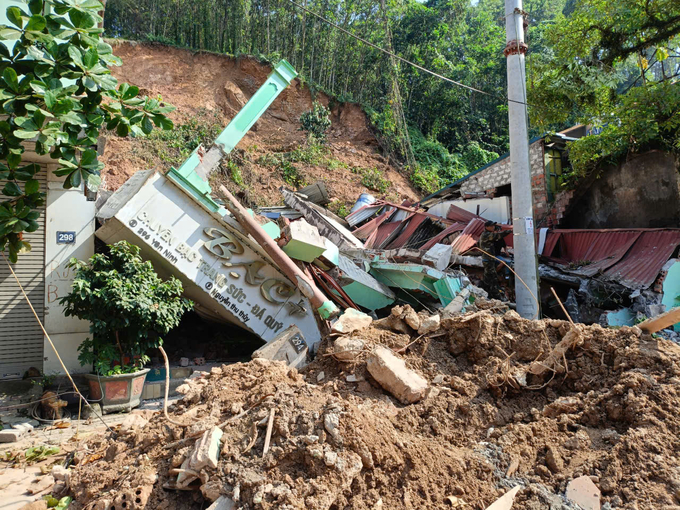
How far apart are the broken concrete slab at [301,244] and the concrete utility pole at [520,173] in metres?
3.17

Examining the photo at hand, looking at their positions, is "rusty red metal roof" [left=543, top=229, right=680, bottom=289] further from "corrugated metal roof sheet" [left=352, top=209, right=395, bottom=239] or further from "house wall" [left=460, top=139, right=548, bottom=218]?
"corrugated metal roof sheet" [left=352, top=209, right=395, bottom=239]

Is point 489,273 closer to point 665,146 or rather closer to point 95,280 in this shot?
point 665,146

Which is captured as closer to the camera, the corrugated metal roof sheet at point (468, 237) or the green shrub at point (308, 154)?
the corrugated metal roof sheet at point (468, 237)

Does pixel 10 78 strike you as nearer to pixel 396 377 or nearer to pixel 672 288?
pixel 396 377

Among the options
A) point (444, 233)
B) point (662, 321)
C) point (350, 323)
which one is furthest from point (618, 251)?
point (350, 323)

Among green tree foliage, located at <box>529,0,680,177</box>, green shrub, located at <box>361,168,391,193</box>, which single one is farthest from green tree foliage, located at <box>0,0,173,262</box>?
green shrub, located at <box>361,168,391,193</box>

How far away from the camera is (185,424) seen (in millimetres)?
3938

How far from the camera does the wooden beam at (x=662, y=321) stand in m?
4.22

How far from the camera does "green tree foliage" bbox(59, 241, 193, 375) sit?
6051 millimetres

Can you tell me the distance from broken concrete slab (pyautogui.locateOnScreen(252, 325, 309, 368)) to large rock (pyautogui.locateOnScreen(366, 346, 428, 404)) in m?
1.58

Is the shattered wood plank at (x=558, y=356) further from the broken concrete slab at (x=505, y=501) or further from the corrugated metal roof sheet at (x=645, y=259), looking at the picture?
the corrugated metal roof sheet at (x=645, y=259)

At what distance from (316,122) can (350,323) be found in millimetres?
15353

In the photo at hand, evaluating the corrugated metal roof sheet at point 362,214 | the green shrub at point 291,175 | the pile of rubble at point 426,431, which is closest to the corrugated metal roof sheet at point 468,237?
the corrugated metal roof sheet at point 362,214

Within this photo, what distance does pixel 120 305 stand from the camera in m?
5.96
